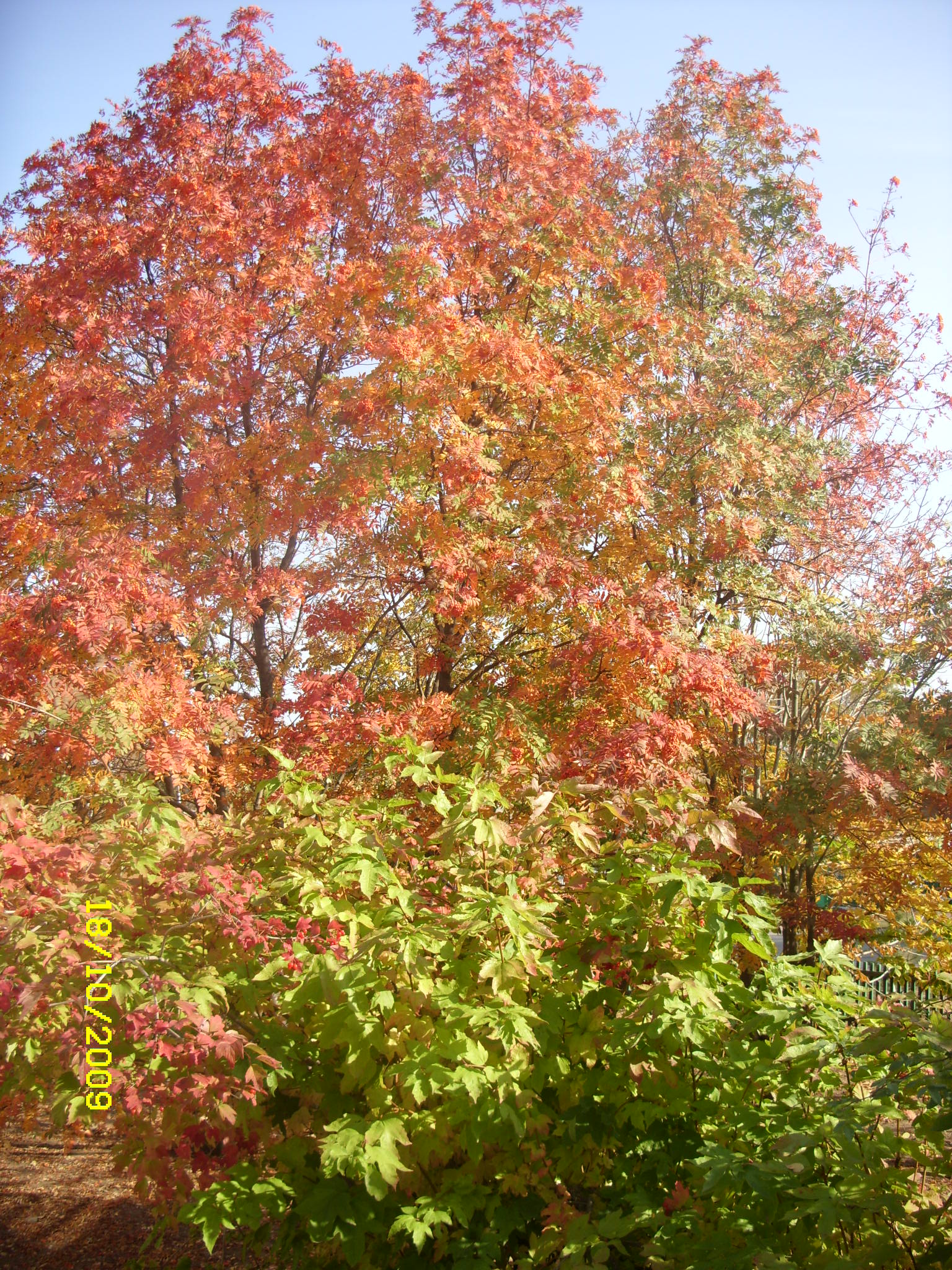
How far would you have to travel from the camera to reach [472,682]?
823 centimetres

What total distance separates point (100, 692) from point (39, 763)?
85 cm

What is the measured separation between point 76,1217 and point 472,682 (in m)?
4.90

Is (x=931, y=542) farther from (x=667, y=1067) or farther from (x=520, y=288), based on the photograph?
(x=667, y=1067)

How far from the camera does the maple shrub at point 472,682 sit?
9.05ft

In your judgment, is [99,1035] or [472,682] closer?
[99,1035]

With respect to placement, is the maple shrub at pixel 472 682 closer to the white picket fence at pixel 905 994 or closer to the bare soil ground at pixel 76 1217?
the white picket fence at pixel 905 994

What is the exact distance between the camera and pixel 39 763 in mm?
6133

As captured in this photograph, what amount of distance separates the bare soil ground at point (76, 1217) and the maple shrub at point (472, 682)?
222 cm

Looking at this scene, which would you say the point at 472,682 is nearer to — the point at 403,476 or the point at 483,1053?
the point at 403,476

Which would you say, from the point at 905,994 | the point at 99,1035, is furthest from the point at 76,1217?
the point at 905,994

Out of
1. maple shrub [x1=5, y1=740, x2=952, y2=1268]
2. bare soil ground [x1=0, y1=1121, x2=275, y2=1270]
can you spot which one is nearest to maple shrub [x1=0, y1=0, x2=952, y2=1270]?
maple shrub [x1=5, y1=740, x2=952, y2=1268]

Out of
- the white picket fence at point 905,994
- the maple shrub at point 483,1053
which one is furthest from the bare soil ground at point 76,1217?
the white picket fence at point 905,994

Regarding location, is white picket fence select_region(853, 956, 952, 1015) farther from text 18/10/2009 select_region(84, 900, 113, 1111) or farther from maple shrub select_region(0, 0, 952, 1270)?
text 18/10/2009 select_region(84, 900, 113, 1111)

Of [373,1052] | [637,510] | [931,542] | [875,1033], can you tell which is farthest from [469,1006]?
[931,542]
